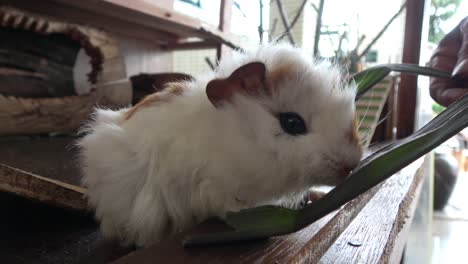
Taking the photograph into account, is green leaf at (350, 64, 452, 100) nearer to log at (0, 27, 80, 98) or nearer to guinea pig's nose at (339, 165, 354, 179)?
guinea pig's nose at (339, 165, 354, 179)

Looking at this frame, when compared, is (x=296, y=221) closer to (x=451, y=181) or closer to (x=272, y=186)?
(x=272, y=186)

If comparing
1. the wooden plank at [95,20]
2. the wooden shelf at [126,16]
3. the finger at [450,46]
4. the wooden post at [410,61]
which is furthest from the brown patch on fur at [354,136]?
the wooden plank at [95,20]

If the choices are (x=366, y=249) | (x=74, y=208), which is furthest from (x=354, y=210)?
(x=74, y=208)

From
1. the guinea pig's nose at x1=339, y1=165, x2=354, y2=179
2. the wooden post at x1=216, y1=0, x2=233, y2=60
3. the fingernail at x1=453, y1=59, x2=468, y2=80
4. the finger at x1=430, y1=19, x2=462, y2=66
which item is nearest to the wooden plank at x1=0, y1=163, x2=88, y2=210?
the guinea pig's nose at x1=339, y1=165, x2=354, y2=179

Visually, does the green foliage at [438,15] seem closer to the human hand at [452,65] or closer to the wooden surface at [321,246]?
the human hand at [452,65]

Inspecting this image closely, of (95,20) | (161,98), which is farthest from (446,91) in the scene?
(95,20)

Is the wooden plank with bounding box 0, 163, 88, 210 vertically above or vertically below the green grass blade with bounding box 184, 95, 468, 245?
below

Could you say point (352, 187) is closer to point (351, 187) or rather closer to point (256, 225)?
point (351, 187)
